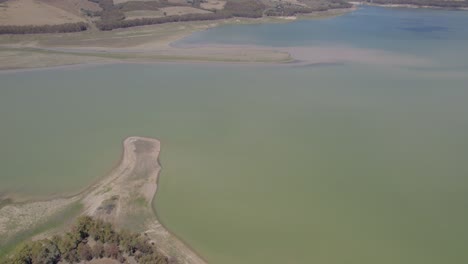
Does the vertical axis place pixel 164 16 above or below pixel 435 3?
below

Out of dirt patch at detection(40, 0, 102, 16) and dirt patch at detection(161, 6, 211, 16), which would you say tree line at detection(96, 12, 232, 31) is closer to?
dirt patch at detection(161, 6, 211, 16)

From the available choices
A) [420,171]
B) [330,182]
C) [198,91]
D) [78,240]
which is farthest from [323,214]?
[198,91]

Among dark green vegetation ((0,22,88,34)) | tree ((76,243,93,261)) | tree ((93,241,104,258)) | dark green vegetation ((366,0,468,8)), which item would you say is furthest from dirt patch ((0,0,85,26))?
dark green vegetation ((366,0,468,8))

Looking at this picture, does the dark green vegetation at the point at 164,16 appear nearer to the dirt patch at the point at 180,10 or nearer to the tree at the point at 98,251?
the dirt patch at the point at 180,10

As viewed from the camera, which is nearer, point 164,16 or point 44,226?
point 44,226

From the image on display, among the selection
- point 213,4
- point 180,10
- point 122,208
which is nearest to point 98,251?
point 122,208

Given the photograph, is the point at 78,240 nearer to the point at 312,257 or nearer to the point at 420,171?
the point at 312,257

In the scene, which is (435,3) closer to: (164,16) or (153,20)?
(164,16)
